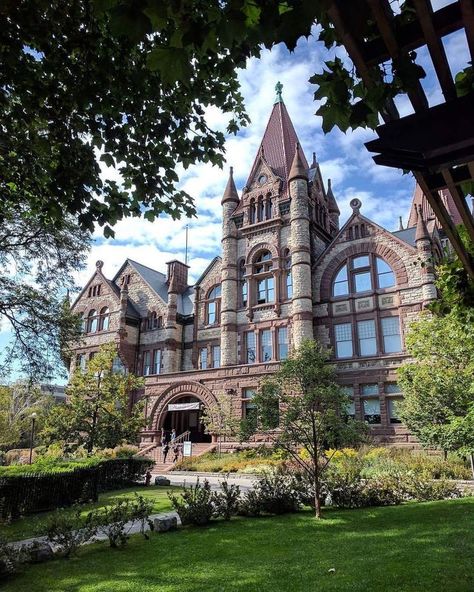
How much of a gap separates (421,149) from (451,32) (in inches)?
27.5

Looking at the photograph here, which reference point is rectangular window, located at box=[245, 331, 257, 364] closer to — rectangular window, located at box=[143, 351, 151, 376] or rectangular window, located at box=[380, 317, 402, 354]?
rectangular window, located at box=[380, 317, 402, 354]

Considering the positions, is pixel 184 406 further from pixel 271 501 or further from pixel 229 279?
pixel 271 501

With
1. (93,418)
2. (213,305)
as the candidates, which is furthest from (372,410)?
(93,418)

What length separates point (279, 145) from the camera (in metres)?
41.7

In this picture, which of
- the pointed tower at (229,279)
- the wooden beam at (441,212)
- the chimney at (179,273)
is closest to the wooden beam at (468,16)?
the wooden beam at (441,212)

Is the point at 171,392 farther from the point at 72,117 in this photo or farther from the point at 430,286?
the point at 72,117

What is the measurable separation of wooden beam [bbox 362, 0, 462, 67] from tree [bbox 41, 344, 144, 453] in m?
24.6

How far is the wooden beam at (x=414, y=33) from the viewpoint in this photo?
271 cm

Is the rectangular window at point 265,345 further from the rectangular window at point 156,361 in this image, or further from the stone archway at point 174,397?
the rectangular window at point 156,361

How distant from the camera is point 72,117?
7.75m

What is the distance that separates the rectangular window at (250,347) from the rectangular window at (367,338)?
26.7 feet

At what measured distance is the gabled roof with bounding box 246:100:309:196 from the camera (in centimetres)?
3988

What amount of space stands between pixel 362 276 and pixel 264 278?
25.7 ft

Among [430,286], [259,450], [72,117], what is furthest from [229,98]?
[430,286]
